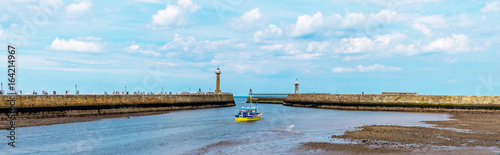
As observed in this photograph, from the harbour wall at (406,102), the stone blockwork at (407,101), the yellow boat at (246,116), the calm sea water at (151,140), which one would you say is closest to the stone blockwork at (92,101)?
the calm sea water at (151,140)

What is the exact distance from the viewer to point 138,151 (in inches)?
967

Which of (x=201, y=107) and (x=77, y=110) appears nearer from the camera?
(x=77, y=110)

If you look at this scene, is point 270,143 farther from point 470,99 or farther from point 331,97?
point 331,97

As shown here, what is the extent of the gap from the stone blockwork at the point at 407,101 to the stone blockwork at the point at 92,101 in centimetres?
2791

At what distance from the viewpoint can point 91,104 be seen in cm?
5397

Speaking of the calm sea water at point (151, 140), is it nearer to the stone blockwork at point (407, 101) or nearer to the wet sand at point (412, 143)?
the wet sand at point (412, 143)

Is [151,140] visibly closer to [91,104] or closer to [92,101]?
[91,104]

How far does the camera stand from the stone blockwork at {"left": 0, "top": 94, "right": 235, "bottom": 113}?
4562cm

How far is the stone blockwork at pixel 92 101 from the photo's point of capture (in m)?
45.6

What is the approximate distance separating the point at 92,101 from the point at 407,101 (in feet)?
181

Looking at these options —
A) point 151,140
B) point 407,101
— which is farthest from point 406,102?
point 151,140

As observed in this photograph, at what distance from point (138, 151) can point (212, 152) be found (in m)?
5.01

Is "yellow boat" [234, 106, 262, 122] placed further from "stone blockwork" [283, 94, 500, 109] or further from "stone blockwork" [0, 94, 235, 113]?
"stone blockwork" [283, 94, 500, 109]

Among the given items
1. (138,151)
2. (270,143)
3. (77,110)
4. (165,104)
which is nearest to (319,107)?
(165,104)
